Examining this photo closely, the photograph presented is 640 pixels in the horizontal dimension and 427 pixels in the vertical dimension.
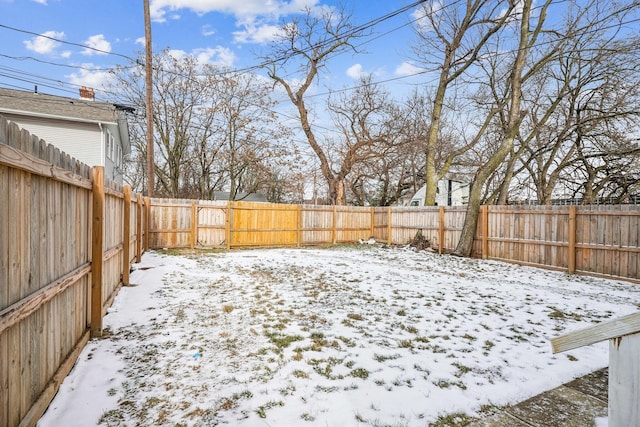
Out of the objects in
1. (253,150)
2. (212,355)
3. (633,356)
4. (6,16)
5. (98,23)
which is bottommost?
(212,355)

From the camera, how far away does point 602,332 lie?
96 centimetres

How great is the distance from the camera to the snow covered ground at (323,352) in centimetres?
209

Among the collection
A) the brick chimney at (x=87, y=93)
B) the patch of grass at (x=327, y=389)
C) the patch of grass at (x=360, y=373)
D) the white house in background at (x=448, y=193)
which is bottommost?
the patch of grass at (x=360, y=373)

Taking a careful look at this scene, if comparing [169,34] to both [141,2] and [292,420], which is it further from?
[292,420]

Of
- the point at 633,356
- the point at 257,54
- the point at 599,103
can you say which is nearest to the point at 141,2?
the point at 257,54

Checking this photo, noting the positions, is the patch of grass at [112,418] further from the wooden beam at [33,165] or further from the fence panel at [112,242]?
the fence panel at [112,242]

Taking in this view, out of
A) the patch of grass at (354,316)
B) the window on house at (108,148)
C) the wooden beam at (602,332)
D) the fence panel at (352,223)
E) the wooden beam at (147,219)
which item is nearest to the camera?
the wooden beam at (602,332)

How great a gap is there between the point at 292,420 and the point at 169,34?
1676 centimetres

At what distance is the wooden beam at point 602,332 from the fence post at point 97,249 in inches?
139

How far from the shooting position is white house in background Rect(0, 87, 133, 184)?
1193cm

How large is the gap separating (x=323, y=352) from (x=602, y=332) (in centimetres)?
235

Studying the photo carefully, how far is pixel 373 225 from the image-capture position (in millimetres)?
13891

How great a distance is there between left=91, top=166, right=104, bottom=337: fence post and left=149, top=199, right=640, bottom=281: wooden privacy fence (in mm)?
7309

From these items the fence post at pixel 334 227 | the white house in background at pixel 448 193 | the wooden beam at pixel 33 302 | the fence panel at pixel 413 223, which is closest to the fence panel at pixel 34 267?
the wooden beam at pixel 33 302
